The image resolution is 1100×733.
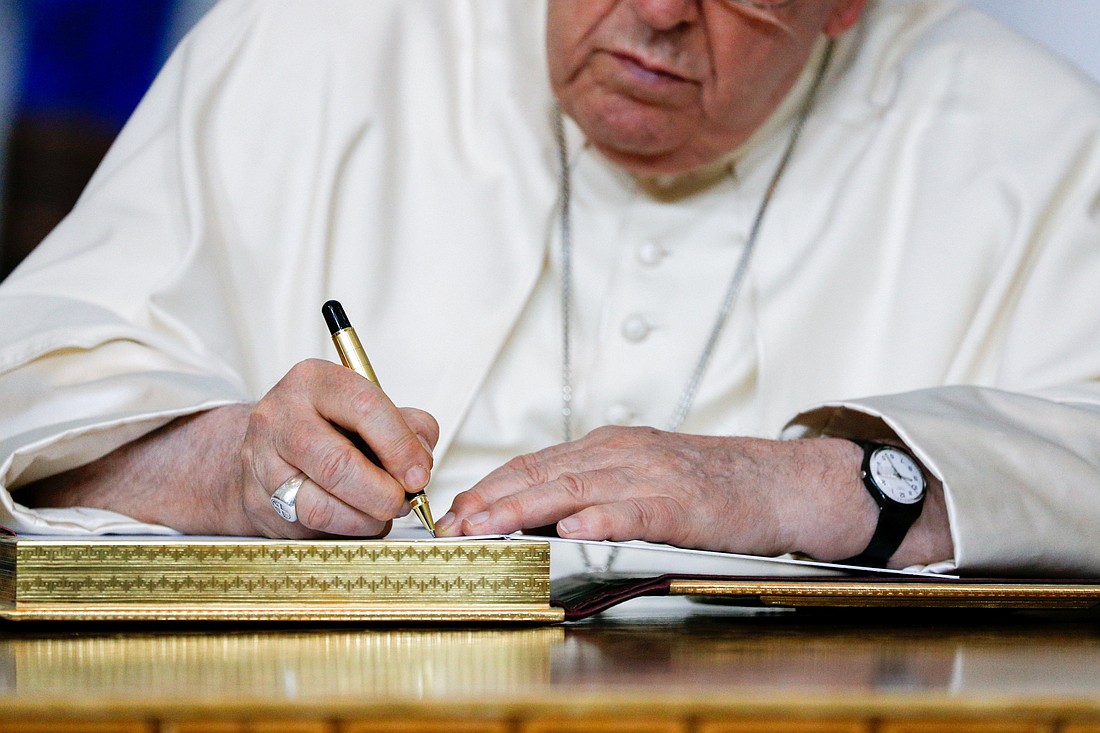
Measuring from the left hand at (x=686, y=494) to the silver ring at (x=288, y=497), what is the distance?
0.54 feet

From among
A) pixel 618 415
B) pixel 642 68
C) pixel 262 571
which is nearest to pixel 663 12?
pixel 642 68

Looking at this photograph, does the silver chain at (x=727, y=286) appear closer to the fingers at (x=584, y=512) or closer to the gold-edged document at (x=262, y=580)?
the fingers at (x=584, y=512)

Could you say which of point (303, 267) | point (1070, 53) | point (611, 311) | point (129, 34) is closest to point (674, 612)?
point (611, 311)

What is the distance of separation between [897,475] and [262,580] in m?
0.82

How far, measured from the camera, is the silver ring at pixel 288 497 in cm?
129

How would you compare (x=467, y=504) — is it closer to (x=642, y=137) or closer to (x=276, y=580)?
(x=276, y=580)

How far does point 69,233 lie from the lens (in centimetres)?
197

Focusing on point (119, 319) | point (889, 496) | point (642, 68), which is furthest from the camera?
point (642, 68)

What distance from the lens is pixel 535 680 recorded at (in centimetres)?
81

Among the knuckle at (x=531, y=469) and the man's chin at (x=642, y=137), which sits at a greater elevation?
the man's chin at (x=642, y=137)

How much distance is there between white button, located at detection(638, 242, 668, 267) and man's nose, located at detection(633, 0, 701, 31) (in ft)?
1.33

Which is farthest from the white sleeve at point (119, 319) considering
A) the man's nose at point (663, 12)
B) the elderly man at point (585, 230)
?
the man's nose at point (663, 12)

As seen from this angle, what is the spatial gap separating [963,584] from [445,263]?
1.16 metres

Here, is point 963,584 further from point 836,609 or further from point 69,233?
point 69,233
